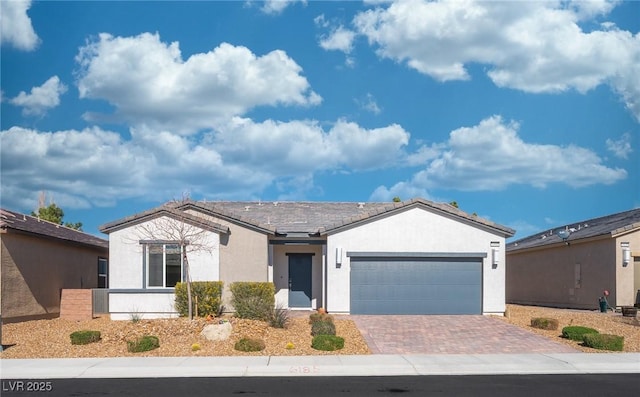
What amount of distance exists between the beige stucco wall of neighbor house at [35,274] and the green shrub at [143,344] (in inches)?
274

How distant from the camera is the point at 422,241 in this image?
85.1 ft

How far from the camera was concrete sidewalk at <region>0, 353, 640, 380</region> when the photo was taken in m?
15.4

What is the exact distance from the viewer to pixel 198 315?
924 inches

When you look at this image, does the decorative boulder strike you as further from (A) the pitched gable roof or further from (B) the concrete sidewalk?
(A) the pitched gable roof

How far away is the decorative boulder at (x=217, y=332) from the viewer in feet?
62.5

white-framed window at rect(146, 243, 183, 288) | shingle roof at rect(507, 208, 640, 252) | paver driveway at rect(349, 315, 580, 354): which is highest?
shingle roof at rect(507, 208, 640, 252)

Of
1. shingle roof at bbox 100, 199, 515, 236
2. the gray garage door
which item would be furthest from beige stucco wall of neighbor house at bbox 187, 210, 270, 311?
the gray garage door

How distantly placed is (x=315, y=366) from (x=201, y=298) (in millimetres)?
8414

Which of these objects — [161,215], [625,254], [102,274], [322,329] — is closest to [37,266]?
[161,215]

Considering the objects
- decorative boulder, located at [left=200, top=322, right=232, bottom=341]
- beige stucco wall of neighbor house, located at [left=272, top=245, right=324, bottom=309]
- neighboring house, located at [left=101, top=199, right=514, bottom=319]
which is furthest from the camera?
beige stucco wall of neighbor house, located at [left=272, top=245, right=324, bottom=309]

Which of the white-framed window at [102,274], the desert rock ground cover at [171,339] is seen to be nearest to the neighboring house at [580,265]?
the desert rock ground cover at [171,339]

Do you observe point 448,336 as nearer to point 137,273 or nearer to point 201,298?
point 201,298

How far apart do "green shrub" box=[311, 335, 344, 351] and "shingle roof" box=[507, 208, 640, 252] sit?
14747 millimetres

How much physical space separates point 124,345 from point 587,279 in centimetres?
2006
